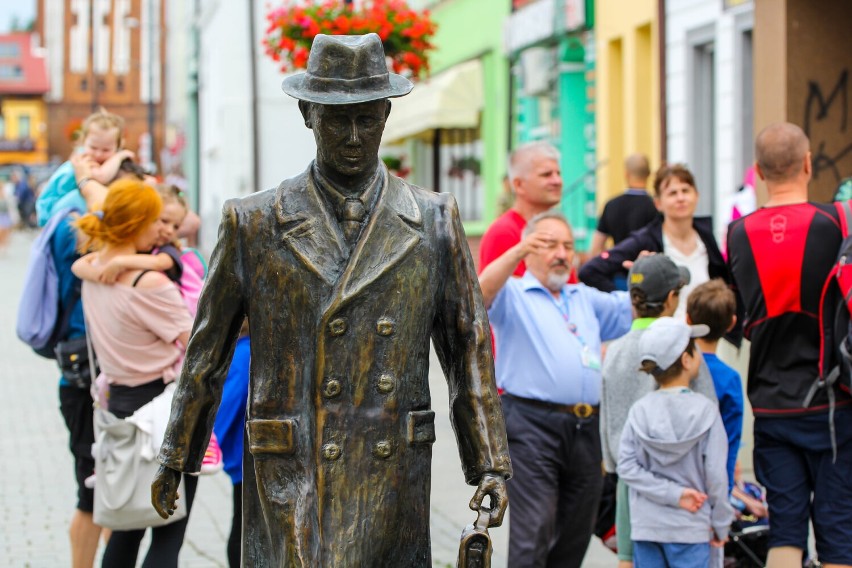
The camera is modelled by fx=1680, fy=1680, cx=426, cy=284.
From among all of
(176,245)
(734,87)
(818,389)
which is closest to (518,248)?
(818,389)

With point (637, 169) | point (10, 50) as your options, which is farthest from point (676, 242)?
point (10, 50)

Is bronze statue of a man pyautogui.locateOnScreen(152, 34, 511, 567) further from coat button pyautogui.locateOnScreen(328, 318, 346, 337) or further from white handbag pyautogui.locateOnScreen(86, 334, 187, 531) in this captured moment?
white handbag pyautogui.locateOnScreen(86, 334, 187, 531)

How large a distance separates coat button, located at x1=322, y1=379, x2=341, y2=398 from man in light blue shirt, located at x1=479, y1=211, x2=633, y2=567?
2346 mm

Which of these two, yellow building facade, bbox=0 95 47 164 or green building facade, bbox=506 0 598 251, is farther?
yellow building facade, bbox=0 95 47 164

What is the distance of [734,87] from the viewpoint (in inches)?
579

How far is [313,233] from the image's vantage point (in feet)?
13.9

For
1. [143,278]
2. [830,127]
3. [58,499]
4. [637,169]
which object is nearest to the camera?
[143,278]

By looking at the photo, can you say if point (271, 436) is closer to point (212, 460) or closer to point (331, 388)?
point (331, 388)

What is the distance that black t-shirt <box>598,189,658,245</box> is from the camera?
1061cm

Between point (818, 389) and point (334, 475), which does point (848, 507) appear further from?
point (334, 475)

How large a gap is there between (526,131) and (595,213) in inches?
132

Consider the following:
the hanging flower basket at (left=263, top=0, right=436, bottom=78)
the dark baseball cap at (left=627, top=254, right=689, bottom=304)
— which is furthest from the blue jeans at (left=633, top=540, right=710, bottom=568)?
the hanging flower basket at (left=263, top=0, right=436, bottom=78)

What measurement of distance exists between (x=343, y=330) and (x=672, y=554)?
2511 millimetres

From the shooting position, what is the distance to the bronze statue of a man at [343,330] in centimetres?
417
